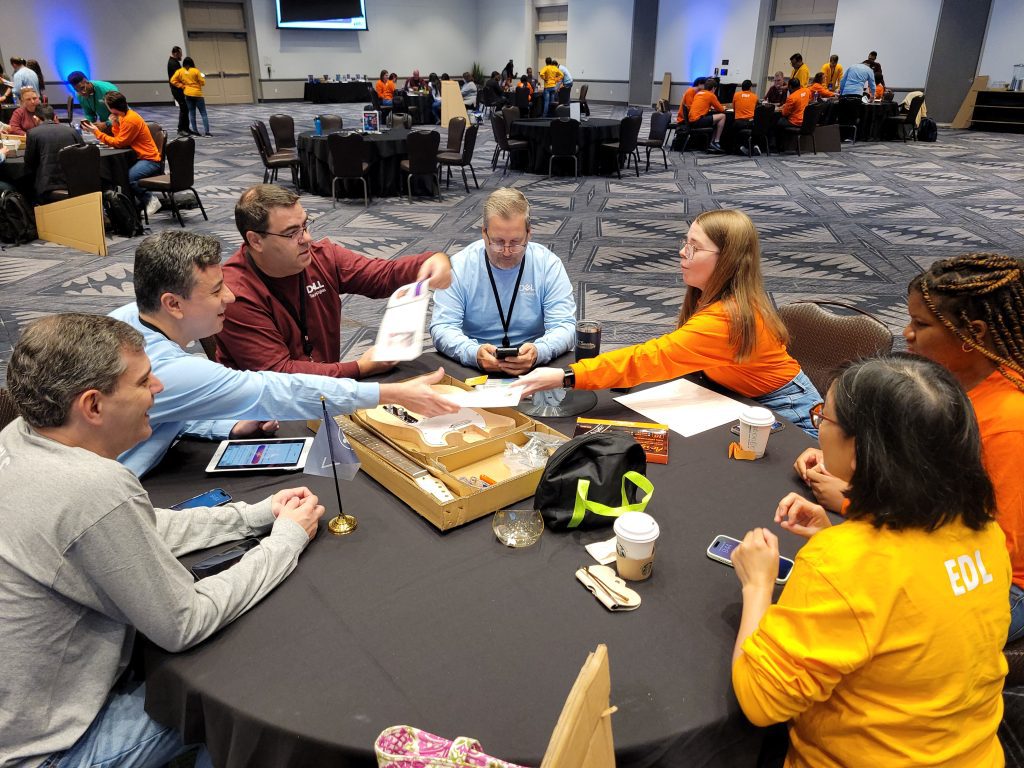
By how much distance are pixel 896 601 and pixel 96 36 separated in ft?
79.8

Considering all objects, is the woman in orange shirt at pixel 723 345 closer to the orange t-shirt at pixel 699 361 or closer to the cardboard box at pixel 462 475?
the orange t-shirt at pixel 699 361

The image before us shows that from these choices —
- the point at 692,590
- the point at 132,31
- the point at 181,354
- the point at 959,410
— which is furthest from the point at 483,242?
the point at 132,31

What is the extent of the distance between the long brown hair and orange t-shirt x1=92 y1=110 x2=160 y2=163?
7.69m

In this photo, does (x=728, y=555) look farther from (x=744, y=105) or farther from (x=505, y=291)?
(x=744, y=105)

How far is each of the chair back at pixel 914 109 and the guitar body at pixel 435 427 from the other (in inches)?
677

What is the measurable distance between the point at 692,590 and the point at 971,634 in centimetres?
49

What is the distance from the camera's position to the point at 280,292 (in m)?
2.57

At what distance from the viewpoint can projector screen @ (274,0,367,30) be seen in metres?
21.8

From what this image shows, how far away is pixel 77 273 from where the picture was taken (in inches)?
249

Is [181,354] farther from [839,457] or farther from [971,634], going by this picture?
[971,634]

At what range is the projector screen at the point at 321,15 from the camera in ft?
71.5

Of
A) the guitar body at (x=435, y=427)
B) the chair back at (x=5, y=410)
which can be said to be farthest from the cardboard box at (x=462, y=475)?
the chair back at (x=5, y=410)

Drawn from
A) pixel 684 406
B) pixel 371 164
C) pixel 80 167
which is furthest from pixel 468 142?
pixel 684 406

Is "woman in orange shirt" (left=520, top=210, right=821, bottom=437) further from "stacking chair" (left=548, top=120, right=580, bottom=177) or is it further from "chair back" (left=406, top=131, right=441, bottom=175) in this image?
"stacking chair" (left=548, top=120, right=580, bottom=177)
